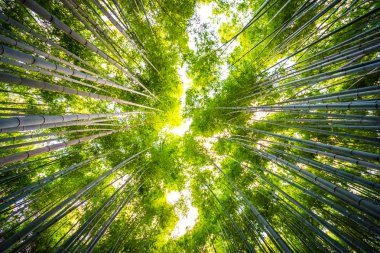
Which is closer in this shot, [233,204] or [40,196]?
[40,196]

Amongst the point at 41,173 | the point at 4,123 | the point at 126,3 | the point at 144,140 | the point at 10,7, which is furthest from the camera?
the point at 144,140

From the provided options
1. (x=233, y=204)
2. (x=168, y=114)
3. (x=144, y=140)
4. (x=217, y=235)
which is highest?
(x=168, y=114)

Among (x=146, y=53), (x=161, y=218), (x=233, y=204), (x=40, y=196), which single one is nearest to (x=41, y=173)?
(x=40, y=196)

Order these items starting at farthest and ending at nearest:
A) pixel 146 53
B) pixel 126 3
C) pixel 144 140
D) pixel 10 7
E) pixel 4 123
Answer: pixel 144 140, pixel 146 53, pixel 126 3, pixel 10 7, pixel 4 123

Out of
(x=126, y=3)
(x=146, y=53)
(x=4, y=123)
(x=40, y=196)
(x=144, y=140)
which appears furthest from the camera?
(x=144, y=140)

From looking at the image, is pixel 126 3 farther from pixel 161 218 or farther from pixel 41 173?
pixel 161 218

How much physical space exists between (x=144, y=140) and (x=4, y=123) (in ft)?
17.3

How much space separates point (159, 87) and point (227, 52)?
8.68ft

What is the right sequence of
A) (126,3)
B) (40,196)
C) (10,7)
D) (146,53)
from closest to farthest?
(10,7) → (126,3) → (40,196) → (146,53)

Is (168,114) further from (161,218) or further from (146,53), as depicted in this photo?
(161,218)

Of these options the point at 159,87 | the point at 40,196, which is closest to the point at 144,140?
the point at 159,87

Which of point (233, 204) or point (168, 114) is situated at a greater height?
point (168, 114)

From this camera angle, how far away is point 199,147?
718cm

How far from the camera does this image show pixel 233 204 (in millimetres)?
5703
